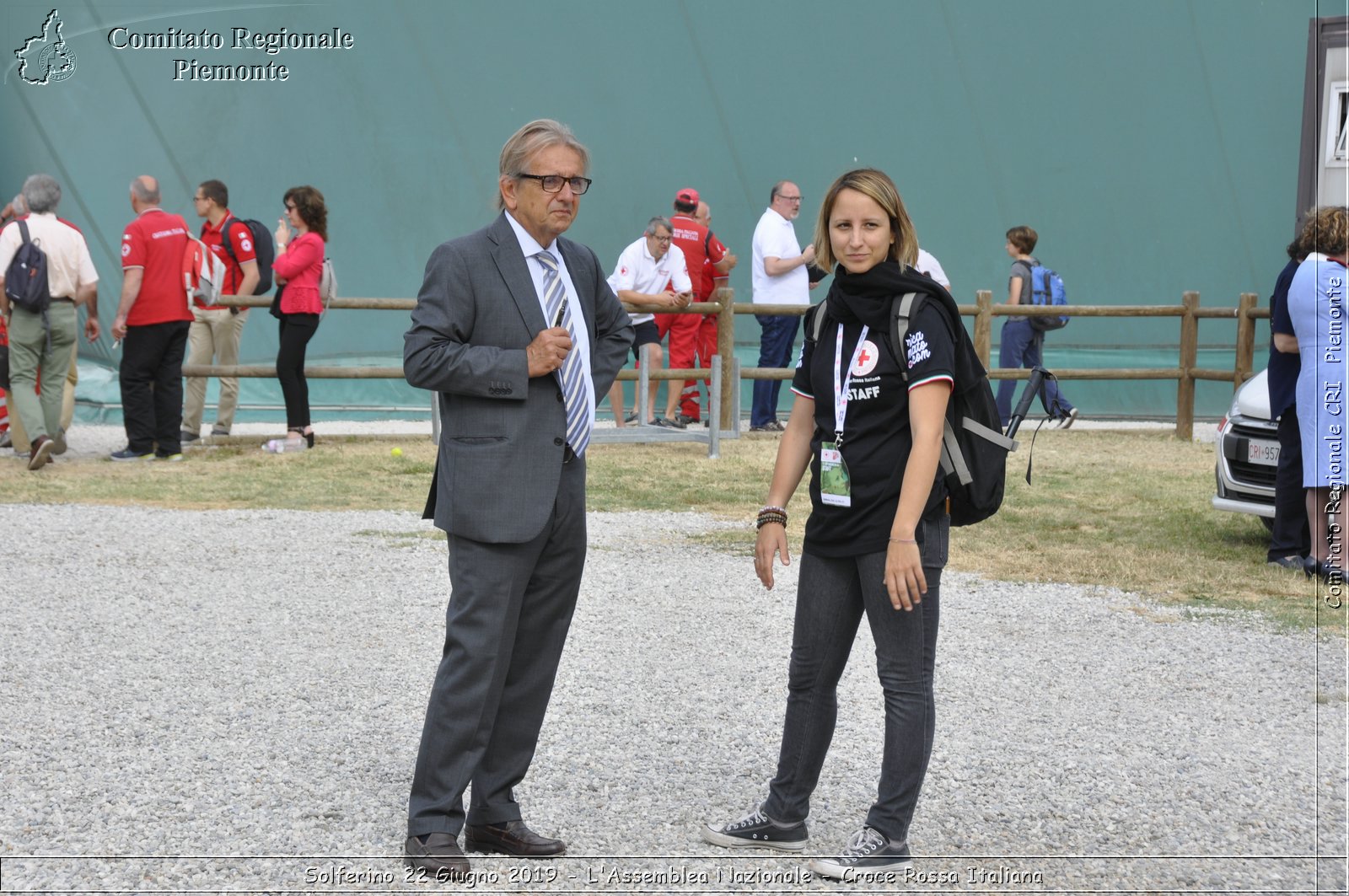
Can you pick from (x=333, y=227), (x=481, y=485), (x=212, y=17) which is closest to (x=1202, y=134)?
(x=333, y=227)

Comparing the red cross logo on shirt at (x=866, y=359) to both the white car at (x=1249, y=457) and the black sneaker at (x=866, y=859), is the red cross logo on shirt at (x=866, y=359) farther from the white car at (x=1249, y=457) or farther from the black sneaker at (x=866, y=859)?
the white car at (x=1249, y=457)

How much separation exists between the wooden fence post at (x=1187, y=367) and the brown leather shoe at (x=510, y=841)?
1108cm

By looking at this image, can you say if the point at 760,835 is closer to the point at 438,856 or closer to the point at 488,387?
the point at 438,856

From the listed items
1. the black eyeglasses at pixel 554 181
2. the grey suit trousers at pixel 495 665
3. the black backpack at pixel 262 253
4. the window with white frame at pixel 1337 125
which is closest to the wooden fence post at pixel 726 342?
the black backpack at pixel 262 253

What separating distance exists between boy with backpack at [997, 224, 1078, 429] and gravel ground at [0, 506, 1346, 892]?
22.7 feet

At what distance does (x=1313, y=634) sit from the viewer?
6.06 m

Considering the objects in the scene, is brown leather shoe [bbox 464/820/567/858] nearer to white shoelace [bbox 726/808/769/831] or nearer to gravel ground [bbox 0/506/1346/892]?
gravel ground [bbox 0/506/1346/892]

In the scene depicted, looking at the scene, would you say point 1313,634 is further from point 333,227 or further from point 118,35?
point 118,35

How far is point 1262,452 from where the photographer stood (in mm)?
7789

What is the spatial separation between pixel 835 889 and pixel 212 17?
13.9 metres

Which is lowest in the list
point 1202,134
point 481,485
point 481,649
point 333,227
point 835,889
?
point 835,889

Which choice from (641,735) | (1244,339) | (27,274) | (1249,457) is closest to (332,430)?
(27,274)

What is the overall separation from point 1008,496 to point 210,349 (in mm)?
6392

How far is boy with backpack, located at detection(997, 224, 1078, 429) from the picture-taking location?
13.6m
